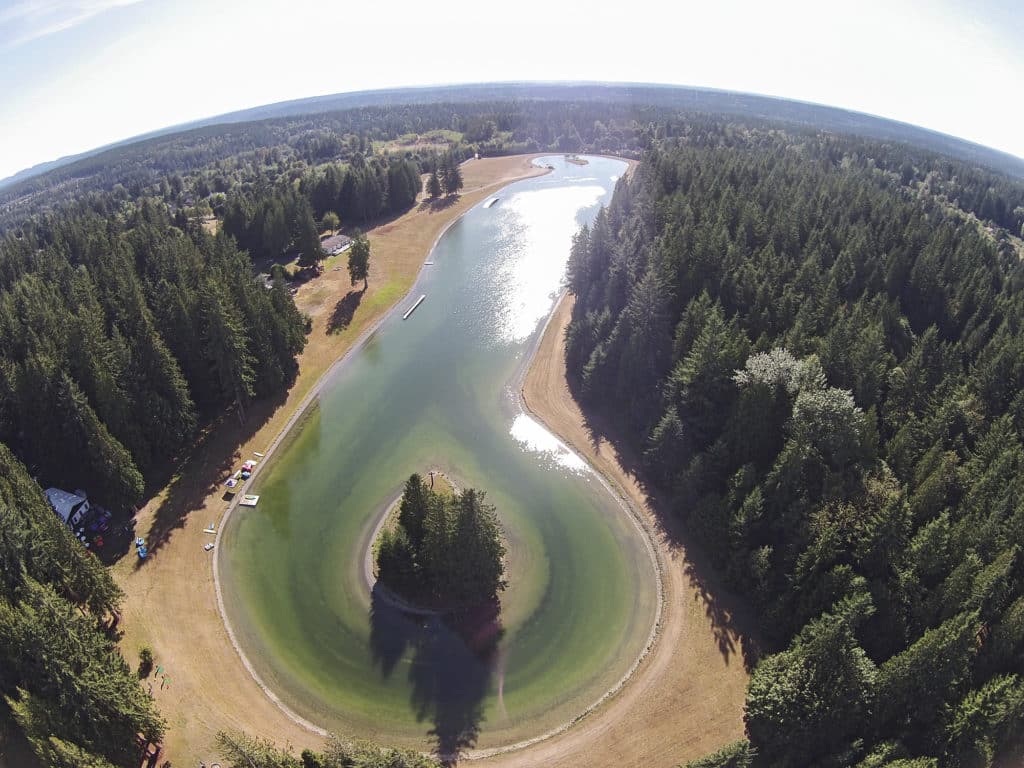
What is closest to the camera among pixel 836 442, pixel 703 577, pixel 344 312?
pixel 836 442

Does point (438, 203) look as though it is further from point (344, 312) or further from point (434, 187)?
point (344, 312)

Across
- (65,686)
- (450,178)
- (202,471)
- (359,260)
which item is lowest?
(202,471)

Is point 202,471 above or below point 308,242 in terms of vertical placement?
below

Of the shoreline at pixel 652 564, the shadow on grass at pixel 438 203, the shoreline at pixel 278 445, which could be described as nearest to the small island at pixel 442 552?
the shoreline at pixel 278 445

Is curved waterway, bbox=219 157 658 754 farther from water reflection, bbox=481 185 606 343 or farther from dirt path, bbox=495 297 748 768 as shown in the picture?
water reflection, bbox=481 185 606 343

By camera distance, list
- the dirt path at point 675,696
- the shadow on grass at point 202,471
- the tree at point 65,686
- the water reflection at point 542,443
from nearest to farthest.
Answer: the tree at point 65,686
the dirt path at point 675,696
the shadow on grass at point 202,471
the water reflection at point 542,443

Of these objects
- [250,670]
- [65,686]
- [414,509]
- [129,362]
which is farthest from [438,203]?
[65,686]

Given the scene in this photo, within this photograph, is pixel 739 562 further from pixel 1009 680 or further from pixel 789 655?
pixel 1009 680

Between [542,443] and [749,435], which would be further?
[542,443]

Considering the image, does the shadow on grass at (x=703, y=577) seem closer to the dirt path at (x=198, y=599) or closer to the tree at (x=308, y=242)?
the dirt path at (x=198, y=599)
